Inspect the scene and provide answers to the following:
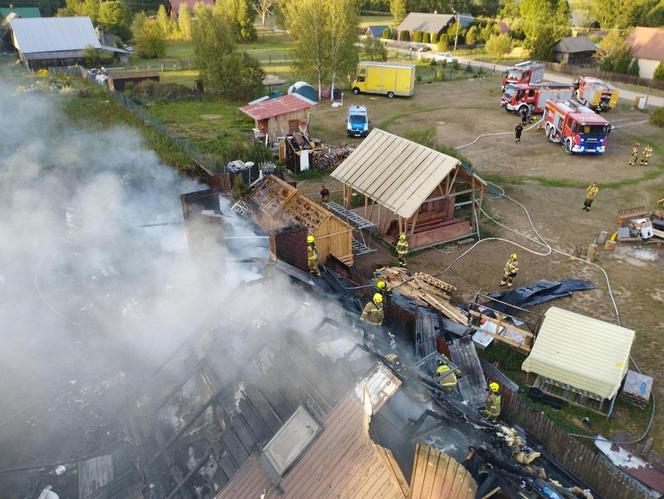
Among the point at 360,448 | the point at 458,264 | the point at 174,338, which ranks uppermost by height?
the point at 360,448

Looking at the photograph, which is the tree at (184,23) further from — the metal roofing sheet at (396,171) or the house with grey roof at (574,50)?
the metal roofing sheet at (396,171)

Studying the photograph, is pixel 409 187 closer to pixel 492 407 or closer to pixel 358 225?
pixel 358 225

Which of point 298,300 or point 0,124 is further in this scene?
point 0,124

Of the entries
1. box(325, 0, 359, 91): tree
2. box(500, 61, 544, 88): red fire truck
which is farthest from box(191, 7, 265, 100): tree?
box(500, 61, 544, 88): red fire truck

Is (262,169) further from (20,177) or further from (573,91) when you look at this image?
(573,91)

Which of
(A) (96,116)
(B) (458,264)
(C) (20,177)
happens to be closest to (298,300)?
(B) (458,264)

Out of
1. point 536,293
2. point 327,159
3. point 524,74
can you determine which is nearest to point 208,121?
point 327,159
